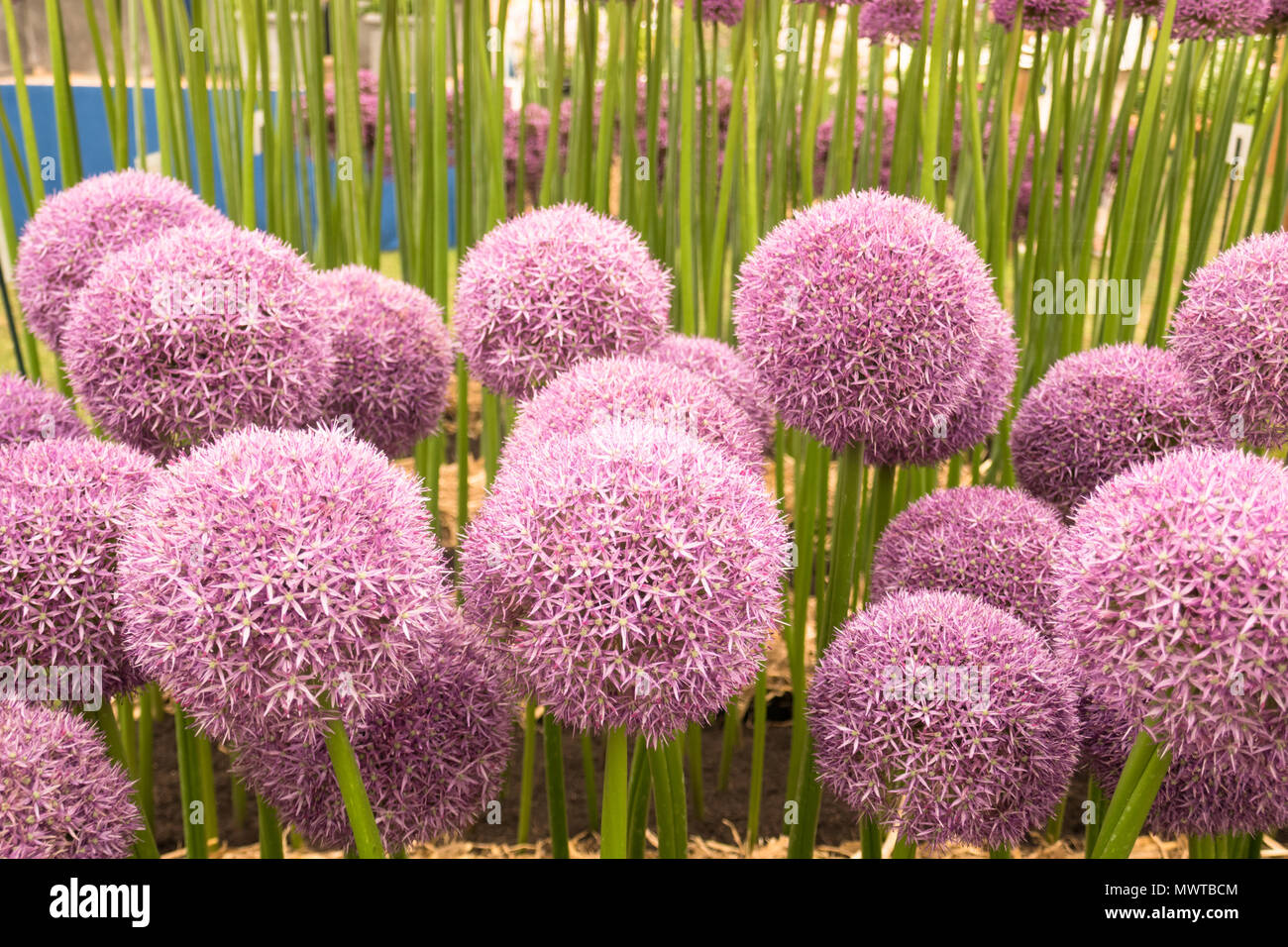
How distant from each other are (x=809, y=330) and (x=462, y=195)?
81 cm

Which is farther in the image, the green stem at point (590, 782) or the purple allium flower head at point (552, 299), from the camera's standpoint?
the green stem at point (590, 782)

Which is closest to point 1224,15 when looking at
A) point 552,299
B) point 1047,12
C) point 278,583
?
point 1047,12

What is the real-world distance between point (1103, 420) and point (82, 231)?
3.62 feet

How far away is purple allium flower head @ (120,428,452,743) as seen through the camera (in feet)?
2.05

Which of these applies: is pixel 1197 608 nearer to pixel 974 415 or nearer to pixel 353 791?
pixel 974 415

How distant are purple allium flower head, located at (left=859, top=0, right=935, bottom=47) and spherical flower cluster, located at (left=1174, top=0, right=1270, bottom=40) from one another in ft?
1.17

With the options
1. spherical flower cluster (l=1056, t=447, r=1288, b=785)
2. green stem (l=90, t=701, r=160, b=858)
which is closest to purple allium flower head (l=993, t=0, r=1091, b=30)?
spherical flower cluster (l=1056, t=447, r=1288, b=785)

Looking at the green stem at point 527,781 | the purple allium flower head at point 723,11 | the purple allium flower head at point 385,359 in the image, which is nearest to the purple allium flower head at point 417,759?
the purple allium flower head at point 385,359

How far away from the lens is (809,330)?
2.85ft

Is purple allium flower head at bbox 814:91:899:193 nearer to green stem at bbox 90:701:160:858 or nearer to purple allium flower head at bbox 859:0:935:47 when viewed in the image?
purple allium flower head at bbox 859:0:935:47

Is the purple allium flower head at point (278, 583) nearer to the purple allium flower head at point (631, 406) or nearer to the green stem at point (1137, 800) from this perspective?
the purple allium flower head at point (631, 406)

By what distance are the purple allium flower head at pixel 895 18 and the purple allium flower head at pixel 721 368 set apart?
0.71 meters

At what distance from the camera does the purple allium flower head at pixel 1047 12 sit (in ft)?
4.34

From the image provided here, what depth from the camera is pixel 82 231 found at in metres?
1.04
